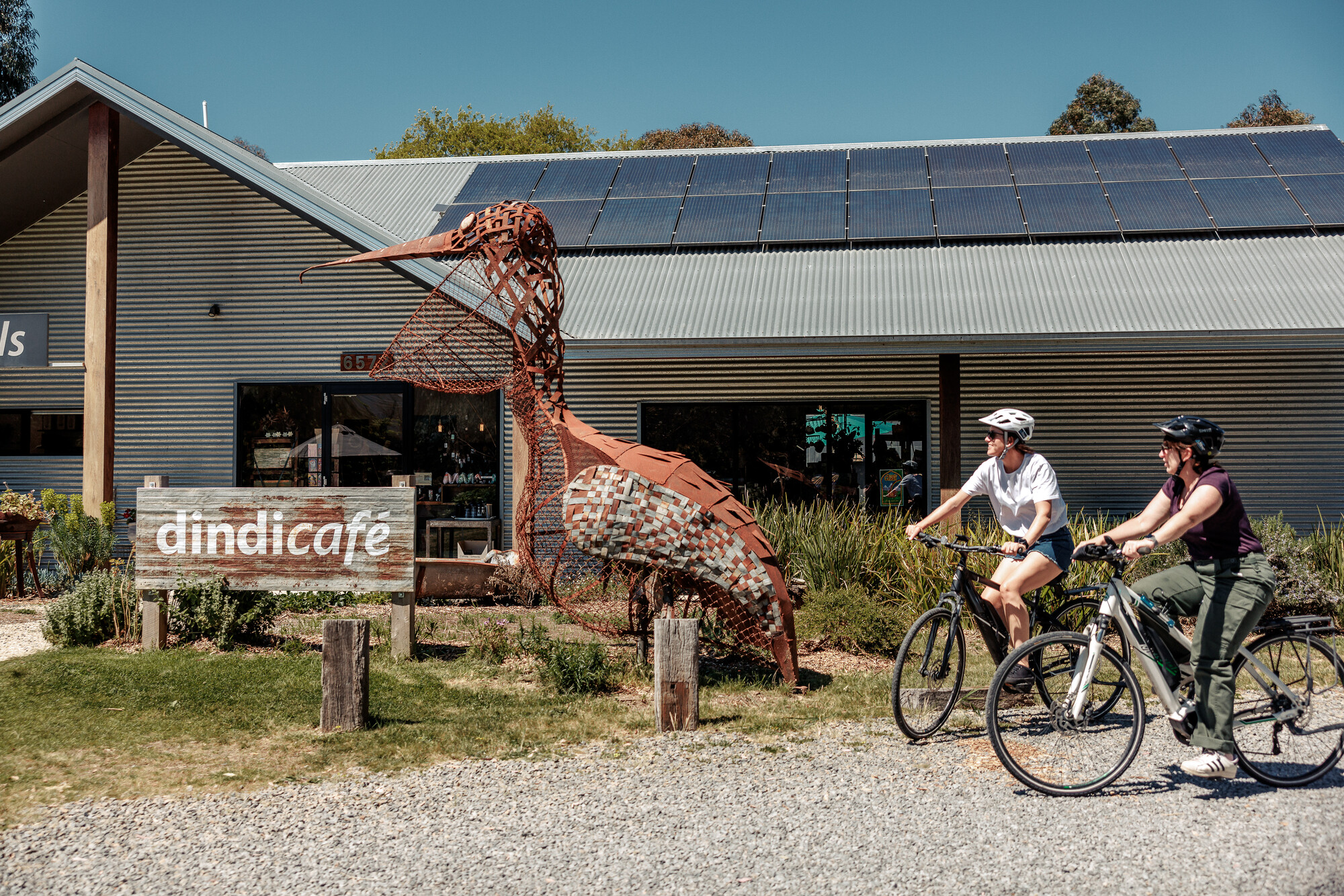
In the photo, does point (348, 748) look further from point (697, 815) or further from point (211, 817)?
point (697, 815)

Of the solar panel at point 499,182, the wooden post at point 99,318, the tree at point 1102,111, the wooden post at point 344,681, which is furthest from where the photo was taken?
the tree at point 1102,111

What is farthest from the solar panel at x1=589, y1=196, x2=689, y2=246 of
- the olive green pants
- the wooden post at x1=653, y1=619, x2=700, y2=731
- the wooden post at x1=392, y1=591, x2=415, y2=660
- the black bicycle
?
the olive green pants

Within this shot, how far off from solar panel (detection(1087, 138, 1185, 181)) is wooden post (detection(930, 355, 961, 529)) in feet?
18.2

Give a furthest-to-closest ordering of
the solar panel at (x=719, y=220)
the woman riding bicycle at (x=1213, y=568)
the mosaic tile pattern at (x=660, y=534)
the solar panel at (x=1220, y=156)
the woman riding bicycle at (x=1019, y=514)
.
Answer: the solar panel at (x=1220, y=156), the solar panel at (x=719, y=220), the mosaic tile pattern at (x=660, y=534), the woman riding bicycle at (x=1019, y=514), the woman riding bicycle at (x=1213, y=568)

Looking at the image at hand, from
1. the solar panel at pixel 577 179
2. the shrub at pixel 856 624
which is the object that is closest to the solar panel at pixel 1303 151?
the solar panel at pixel 577 179

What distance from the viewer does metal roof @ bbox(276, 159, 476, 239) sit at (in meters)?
14.6

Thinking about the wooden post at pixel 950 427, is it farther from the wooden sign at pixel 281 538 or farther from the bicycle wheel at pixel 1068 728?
the wooden sign at pixel 281 538

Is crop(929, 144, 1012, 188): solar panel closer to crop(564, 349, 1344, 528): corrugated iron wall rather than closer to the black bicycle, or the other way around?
crop(564, 349, 1344, 528): corrugated iron wall

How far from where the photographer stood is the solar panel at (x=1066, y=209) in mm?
13070

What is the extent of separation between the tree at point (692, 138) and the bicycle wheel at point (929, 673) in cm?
3402

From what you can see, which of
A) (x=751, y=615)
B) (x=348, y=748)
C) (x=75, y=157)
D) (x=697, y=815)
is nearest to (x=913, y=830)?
(x=697, y=815)

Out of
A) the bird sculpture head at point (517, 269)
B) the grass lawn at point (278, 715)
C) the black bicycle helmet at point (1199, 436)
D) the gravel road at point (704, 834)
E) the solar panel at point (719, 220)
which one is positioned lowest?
the gravel road at point (704, 834)

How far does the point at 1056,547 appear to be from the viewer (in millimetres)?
5711

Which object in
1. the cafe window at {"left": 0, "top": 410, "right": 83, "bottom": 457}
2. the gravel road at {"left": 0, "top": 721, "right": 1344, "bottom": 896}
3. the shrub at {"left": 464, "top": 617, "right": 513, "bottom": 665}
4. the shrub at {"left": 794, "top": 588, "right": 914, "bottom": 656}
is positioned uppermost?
the cafe window at {"left": 0, "top": 410, "right": 83, "bottom": 457}
